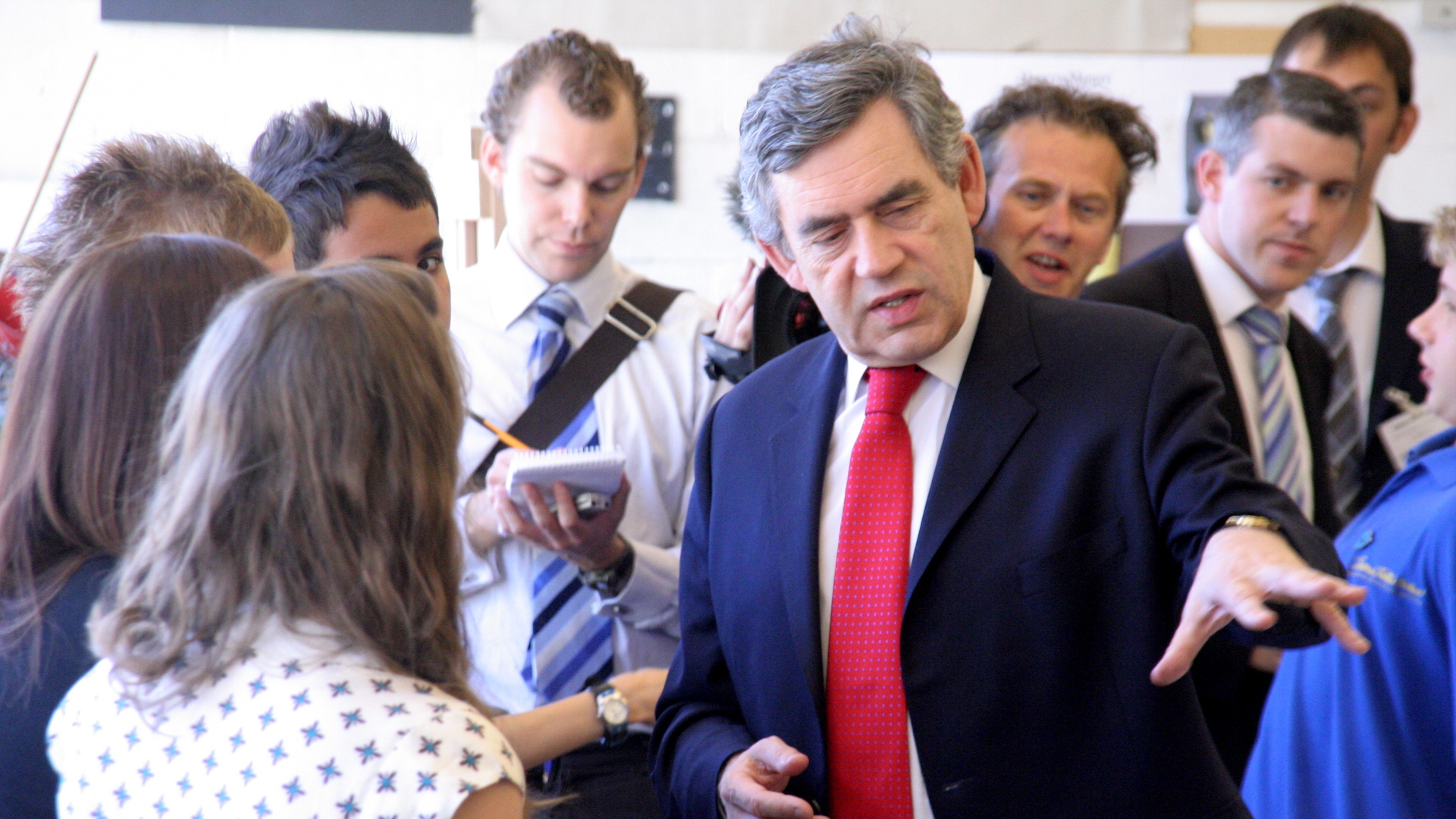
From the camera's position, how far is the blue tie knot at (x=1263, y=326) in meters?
2.33

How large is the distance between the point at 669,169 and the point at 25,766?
132 inches

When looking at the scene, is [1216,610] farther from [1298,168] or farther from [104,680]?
[1298,168]

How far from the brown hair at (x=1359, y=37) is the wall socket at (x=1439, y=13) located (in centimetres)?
146

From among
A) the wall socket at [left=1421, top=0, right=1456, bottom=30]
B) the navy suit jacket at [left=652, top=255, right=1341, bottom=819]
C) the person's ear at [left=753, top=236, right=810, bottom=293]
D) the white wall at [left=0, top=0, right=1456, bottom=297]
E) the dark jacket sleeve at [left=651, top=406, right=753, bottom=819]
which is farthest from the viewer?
the wall socket at [left=1421, top=0, right=1456, bottom=30]

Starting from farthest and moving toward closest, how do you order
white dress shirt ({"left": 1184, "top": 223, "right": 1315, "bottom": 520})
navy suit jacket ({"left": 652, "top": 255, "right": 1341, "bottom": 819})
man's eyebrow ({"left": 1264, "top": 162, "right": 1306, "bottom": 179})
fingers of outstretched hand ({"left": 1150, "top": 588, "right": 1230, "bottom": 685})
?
man's eyebrow ({"left": 1264, "top": 162, "right": 1306, "bottom": 179}), white dress shirt ({"left": 1184, "top": 223, "right": 1315, "bottom": 520}), navy suit jacket ({"left": 652, "top": 255, "right": 1341, "bottom": 819}), fingers of outstretched hand ({"left": 1150, "top": 588, "right": 1230, "bottom": 685})

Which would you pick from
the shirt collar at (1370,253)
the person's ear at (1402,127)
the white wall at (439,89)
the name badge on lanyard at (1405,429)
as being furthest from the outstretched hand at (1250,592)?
the white wall at (439,89)

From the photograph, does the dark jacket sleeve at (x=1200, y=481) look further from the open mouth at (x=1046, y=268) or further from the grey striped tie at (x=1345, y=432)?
the grey striped tie at (x=1345, y=432)

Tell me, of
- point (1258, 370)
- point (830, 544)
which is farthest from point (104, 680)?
point (1258, 370)

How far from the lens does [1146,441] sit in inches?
49.4

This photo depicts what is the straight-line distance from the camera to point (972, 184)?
1542 millimetres

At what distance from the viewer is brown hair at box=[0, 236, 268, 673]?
108 cm

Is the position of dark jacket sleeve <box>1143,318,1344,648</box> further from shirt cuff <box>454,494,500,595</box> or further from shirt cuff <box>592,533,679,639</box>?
shirt cuff <box>454,494,500,595</box>

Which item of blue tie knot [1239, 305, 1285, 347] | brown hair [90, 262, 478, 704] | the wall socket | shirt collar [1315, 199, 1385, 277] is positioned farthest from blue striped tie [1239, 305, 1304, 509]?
the wall socket

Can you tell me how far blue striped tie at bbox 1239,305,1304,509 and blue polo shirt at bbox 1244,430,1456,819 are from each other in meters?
0.35
